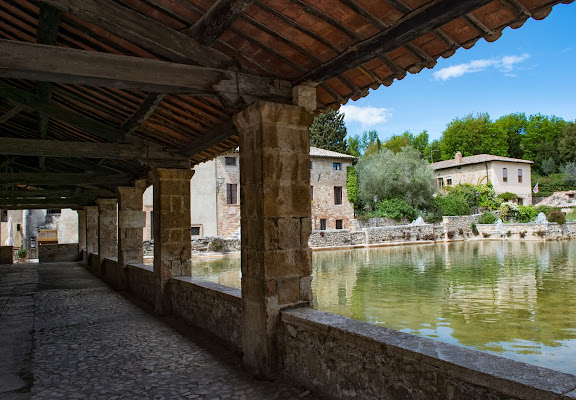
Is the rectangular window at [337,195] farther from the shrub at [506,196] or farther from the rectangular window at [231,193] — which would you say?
the shrub at [506,196]

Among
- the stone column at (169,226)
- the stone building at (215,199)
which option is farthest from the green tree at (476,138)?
the stone column at (169,226)

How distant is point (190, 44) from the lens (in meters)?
3.35

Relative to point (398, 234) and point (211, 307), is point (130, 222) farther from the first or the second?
point (398, 234)

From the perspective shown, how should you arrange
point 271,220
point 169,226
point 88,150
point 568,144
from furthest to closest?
point 568,144
point 169,226
point 88,150
point 271,220

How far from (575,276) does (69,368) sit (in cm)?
1250

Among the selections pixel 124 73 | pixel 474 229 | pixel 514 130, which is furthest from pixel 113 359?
pixel 514 130

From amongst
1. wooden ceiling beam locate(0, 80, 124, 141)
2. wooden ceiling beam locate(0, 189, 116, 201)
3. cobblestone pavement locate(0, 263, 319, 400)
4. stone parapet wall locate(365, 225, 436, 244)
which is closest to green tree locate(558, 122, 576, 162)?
stone parapet wall locate(365, 225, 436, 244)

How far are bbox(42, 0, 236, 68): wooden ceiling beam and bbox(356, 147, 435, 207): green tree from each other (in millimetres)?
26710

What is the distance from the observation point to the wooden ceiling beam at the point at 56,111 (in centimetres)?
549

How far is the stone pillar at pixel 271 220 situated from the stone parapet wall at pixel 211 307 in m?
0.58

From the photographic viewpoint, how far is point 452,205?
2922cm

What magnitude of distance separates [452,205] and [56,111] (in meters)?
27.5

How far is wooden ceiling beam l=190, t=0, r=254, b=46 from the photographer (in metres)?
2.77

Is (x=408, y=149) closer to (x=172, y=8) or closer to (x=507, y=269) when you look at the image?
(x=507, y=269)
